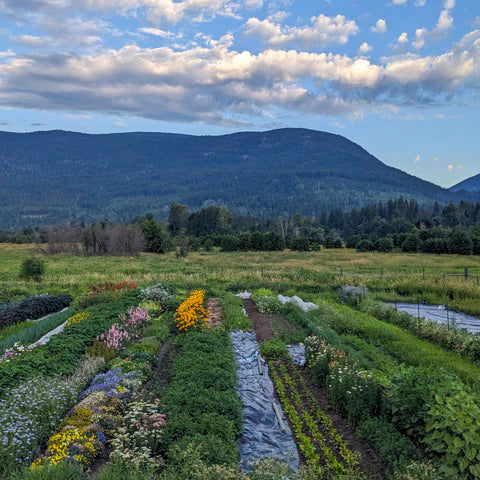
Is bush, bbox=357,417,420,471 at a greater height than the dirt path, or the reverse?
bush, bbox=357,417,420,471

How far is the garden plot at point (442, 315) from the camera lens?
17475 mm

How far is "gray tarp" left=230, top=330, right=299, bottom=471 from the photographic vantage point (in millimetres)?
7059

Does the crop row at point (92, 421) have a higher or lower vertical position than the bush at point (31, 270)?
higher

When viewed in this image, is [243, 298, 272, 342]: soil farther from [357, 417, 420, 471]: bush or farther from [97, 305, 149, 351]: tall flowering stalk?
[357, 417, 420, 471]: bush

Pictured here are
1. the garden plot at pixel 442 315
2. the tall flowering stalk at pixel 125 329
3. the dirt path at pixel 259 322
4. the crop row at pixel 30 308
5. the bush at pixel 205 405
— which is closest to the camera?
the bush at pixel 205 405

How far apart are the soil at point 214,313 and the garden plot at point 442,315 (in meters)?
8.74

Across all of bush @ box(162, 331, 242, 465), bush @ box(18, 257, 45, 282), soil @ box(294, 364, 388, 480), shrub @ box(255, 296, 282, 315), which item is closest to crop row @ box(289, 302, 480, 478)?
soil @ box(294, 364, 388, 480)

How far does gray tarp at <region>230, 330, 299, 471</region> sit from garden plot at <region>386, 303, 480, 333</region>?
32.0 feet

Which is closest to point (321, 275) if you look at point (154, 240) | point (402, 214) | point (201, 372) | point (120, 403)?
point (201, 372)

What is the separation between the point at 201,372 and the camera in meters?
9.74

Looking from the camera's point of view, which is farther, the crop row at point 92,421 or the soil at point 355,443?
the soil at point 355,443

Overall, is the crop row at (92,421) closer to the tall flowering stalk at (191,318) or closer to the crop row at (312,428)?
the crop row at (312,428)

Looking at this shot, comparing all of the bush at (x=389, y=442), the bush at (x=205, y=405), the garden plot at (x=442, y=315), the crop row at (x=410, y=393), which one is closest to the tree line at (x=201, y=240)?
the garden plot at (x=442, y=315)

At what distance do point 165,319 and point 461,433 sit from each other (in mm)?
12100
